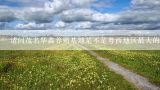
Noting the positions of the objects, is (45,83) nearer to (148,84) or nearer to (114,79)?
(114,79)

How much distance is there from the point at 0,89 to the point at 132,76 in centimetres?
1235

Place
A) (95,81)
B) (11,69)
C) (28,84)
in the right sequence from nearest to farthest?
(28,84) → (95,81) → (11,69)

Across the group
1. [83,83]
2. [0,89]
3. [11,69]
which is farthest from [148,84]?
[11,69]

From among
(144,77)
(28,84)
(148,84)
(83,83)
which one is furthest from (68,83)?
(144,77)

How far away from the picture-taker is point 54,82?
23797 millimetres

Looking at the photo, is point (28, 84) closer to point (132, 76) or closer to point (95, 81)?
point (95, 81)

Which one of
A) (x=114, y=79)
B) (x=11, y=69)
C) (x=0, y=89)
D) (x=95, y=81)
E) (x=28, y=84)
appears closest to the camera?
(x=0, y=89)

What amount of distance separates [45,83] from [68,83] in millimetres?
1659

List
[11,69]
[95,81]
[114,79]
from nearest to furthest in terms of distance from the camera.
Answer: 1. [95,81]
2. [114,79]
3. [11,69]

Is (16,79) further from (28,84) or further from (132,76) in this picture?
(132,76)

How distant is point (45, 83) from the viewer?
23.4 meters

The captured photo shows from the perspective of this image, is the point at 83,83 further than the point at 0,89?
Yes

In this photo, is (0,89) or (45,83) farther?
(45,83)

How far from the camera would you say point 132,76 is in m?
28.7
